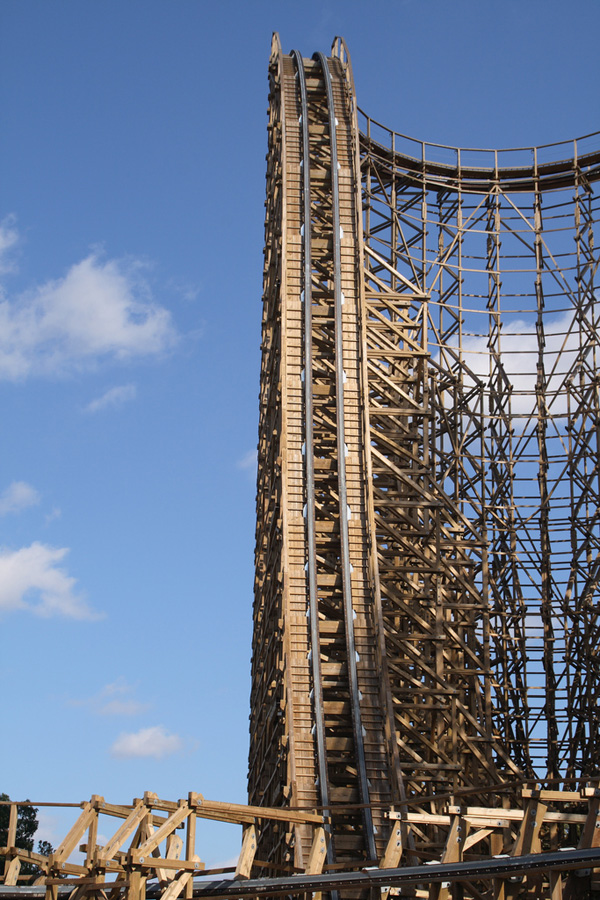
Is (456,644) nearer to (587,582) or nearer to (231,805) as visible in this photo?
(587,582)

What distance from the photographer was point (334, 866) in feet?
42.6

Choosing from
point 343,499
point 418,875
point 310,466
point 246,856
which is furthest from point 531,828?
point 310,466

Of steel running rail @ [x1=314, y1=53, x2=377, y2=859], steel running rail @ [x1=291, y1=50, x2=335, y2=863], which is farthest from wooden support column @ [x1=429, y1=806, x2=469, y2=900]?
steel running rail @ [x1=291, y1=50, x2=335, y2=863]

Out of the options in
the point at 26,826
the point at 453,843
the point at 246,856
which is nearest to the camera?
the point at 453,843

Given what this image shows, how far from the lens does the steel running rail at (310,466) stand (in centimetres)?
1667

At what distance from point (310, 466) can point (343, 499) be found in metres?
0.78

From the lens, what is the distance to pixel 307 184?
2189 cm

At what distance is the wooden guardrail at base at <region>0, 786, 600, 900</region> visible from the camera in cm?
993

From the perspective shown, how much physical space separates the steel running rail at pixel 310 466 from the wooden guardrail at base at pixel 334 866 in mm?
2617

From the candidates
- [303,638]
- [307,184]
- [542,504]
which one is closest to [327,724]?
[303,638]

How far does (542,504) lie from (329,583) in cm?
1086

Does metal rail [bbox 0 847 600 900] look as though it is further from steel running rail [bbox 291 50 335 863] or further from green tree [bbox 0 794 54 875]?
green tree [bbox 0 794 54 875]

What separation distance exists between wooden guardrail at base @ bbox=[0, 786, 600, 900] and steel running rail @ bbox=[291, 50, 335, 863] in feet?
8.59

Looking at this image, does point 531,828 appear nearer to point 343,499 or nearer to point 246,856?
point 246,856
